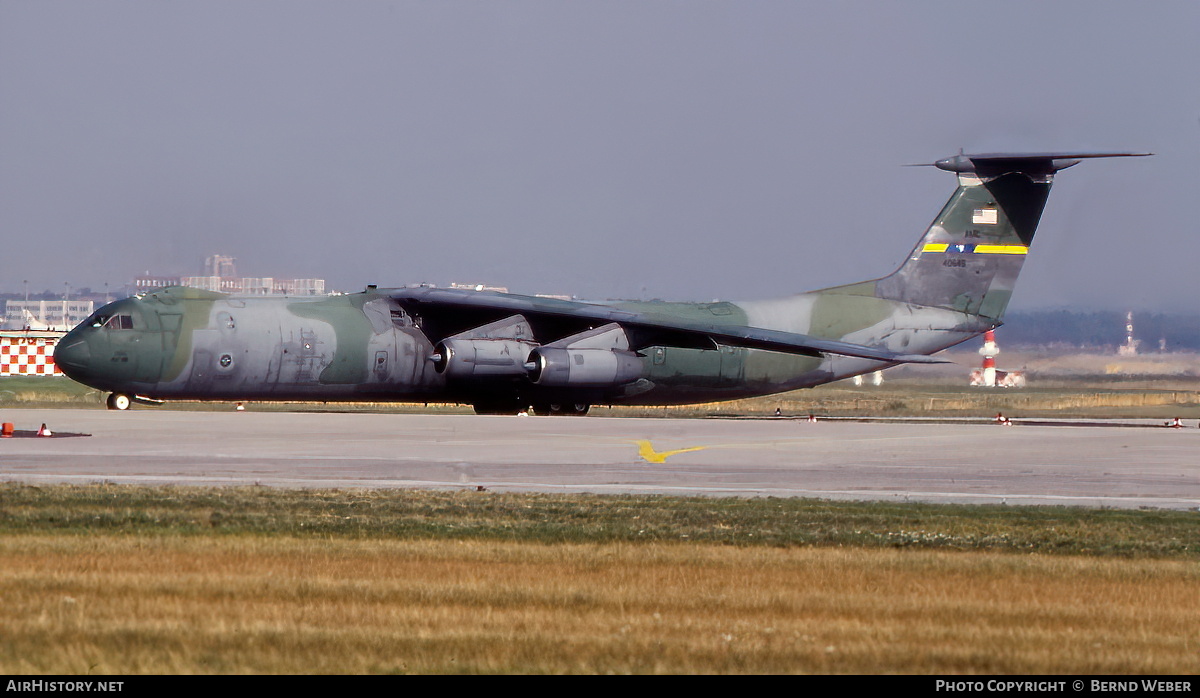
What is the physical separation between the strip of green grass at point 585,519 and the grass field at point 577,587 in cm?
6

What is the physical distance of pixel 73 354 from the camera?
95.9 ft

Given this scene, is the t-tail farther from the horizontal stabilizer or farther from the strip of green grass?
the strip of green grass

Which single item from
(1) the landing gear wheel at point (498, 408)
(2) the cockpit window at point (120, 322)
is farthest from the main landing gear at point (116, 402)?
(1) the landing gear wheel at point (498, 408)

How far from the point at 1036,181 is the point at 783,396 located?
19.8m

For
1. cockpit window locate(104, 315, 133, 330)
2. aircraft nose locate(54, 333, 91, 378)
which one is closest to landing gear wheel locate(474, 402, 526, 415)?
cockpit window locate(104, 315, 133, 330)

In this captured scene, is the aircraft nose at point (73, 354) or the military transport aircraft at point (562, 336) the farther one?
the military transport aircraft at point (562, 336)

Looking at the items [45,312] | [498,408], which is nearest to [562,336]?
[498,408]

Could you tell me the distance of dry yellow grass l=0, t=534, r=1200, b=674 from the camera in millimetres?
7141

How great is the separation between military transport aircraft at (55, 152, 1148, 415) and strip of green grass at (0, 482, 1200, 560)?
14742 mm

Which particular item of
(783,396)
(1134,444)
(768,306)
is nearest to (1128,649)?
(1134,444)

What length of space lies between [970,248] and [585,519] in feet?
87.5

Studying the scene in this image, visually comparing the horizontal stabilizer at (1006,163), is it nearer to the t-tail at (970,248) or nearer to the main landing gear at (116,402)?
the t-tail at (970,248)

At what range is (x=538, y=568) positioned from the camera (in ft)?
34.0

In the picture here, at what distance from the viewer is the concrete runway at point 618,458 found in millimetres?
17391
